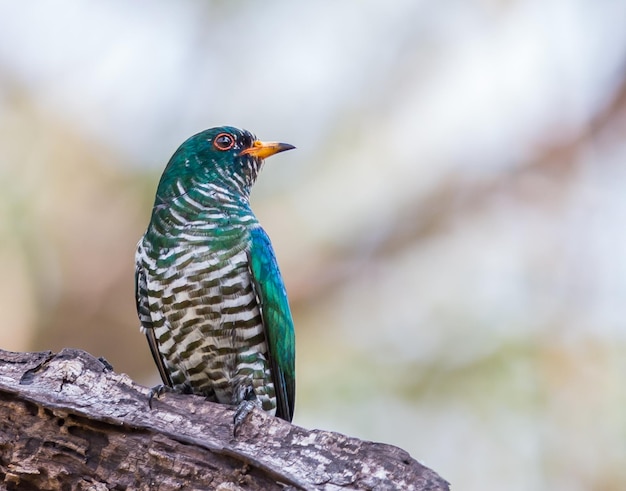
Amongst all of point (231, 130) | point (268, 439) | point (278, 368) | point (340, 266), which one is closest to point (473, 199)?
point (340, 266)

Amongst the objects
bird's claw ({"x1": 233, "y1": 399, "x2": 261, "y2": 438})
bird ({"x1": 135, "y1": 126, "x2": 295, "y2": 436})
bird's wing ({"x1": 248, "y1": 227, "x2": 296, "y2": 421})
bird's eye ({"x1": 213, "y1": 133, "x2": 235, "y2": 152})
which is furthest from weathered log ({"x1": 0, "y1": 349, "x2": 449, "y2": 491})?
bird's eye ({"x1": 213, "y1": 133, "x2": 235, "y2": 152})

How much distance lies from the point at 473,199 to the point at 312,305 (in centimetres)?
184

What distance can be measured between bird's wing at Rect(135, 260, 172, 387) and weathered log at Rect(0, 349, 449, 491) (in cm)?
96

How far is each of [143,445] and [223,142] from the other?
98.1 inches

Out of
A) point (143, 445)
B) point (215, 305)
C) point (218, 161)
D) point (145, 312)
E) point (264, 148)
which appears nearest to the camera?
point (143, 445)

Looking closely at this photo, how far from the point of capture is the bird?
456 centimetres

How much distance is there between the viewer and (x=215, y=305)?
14.9 feet

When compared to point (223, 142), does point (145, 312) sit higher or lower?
lower

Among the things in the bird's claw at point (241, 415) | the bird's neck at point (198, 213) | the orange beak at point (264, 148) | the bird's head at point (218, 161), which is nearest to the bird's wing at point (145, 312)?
the bird's neck at point (198, 213)

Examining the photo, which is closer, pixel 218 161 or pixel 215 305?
pixel 215 305

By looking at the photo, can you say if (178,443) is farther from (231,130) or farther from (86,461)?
(231,130)

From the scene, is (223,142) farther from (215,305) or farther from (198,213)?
(215,305)

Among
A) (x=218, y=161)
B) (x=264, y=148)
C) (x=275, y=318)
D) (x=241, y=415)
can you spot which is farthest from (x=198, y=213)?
(x=241, y=415)

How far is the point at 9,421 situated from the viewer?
3693 millimetres
